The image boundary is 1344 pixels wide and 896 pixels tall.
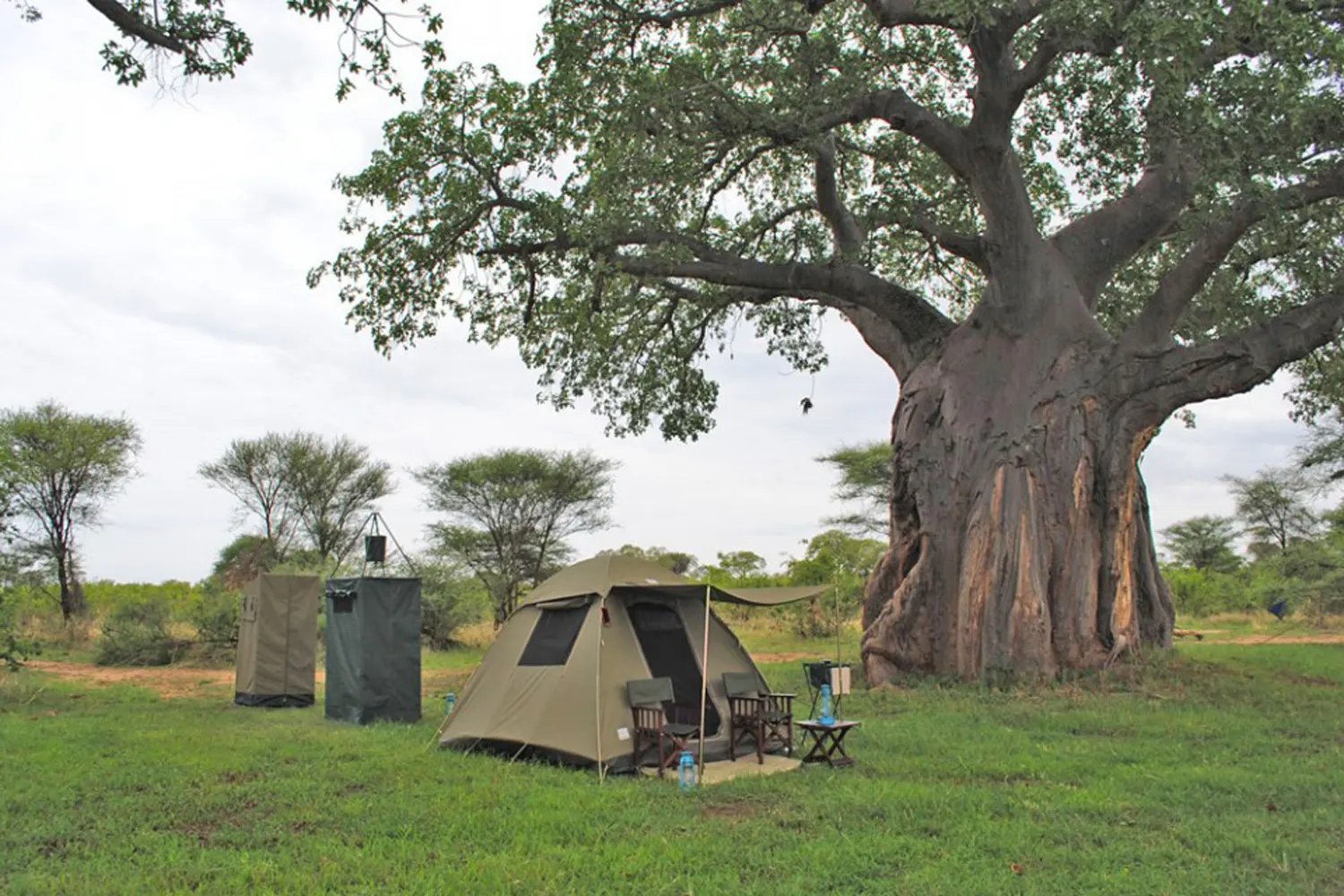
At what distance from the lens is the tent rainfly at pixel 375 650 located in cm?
1066

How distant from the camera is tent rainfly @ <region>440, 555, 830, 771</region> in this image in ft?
26.3

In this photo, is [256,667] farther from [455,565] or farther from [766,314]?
[455,565]

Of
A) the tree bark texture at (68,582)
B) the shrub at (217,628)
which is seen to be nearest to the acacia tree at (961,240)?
the shrub at (217,628)

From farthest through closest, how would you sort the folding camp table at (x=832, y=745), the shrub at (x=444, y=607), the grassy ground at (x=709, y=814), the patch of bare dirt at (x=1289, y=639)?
the shrub at (x=444, y=607) → the patch of bare dirt at (x=1289, y=639) → the folding camp table at (x=832, y=745) → the grassy ground at (x=709, y=814)

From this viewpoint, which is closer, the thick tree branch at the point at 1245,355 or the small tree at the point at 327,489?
the thick tree branch at the point at 1245,355

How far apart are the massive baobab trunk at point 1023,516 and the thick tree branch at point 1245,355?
1.49 feet

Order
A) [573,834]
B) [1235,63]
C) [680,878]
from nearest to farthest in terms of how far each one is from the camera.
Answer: [680,878], [573,834], [1235,63]

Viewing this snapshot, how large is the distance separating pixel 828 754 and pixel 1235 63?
7963 mm

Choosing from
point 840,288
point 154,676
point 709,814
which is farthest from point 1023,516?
point 154,676

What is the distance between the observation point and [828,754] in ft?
Answer: 26.1

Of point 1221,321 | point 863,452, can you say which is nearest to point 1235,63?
point 1221,321

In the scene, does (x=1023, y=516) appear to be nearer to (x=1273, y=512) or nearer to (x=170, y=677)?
(x=170, y=677)

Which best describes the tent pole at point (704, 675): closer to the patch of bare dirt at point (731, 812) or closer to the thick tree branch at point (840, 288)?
the patch of bare dirt at point (731, 812)

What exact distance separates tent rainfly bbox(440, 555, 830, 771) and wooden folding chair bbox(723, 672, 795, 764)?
0.34 ft
